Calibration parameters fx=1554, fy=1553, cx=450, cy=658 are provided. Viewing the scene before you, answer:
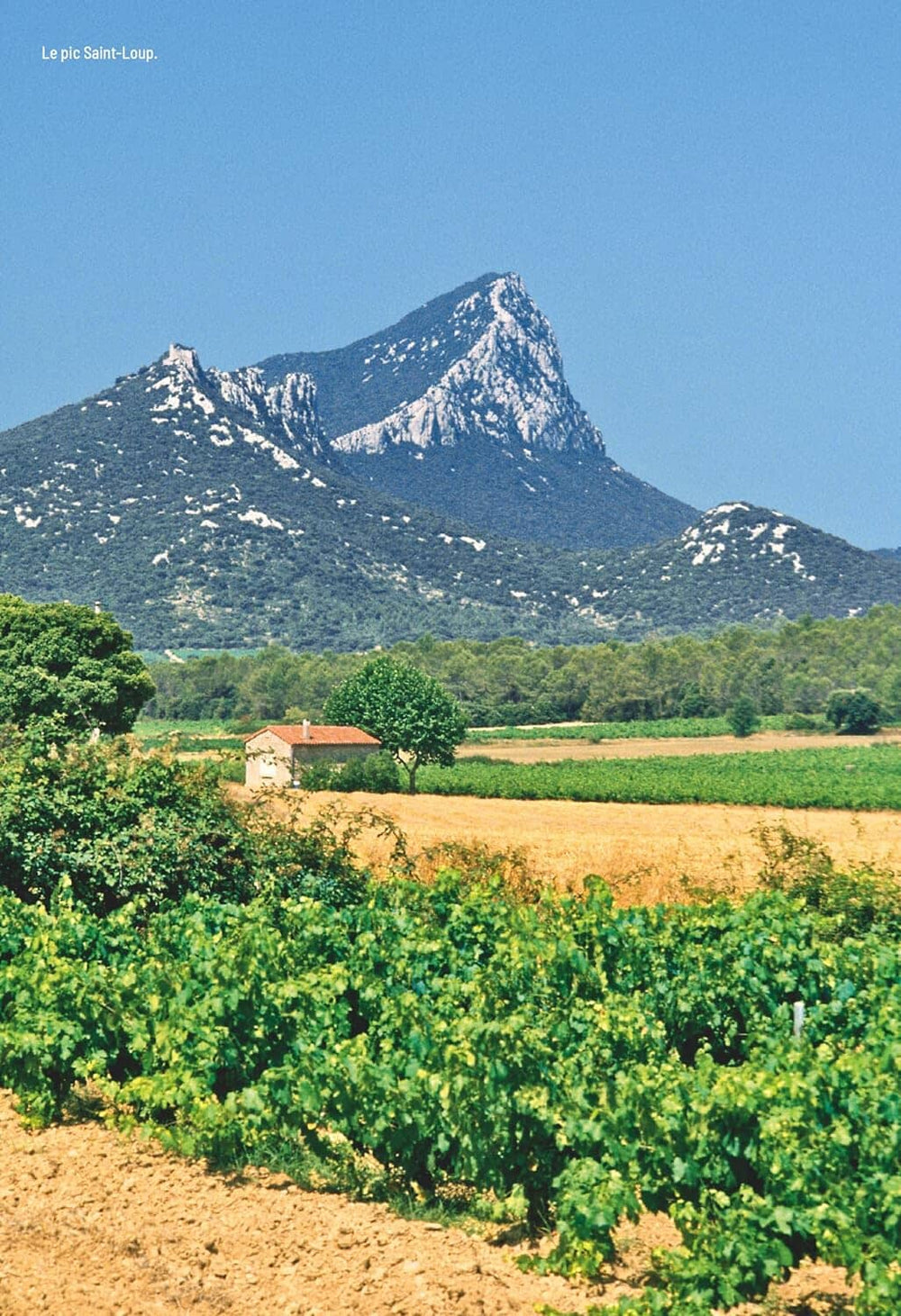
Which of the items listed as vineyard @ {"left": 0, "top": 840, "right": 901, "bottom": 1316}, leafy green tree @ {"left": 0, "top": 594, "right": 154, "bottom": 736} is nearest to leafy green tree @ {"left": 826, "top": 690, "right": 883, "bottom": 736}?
leafy green tree @ {"left": 0, "top": 594, "right": 154, "bottom": 736}

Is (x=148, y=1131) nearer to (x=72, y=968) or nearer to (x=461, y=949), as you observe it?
(x=72, y=968)

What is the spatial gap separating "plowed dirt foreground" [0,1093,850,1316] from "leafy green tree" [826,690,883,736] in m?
85.1

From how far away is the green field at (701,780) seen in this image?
53.6 meters

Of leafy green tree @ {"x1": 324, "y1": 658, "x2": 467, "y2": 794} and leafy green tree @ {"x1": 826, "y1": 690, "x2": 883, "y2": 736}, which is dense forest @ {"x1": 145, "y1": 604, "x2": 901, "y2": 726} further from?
leafy green tree @ {"x1": 324, "y1": 658, "x2": 467, "y2": 794}

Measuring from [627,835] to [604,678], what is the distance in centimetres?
7412

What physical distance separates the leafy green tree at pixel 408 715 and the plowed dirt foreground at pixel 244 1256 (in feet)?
171

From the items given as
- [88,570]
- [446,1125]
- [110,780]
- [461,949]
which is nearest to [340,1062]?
[446,1125]

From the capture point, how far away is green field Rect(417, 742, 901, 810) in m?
53.6

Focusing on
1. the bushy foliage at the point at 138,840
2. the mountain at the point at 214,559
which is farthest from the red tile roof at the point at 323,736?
the mountain at the point at 214,559

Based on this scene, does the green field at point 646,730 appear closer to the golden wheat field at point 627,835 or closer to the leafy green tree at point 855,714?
the leafy green tree at point 855,714

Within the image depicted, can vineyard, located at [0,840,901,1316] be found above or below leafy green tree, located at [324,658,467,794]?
below

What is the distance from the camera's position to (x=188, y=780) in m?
20.1

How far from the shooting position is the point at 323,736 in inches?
2463

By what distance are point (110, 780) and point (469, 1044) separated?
34.4 ft
